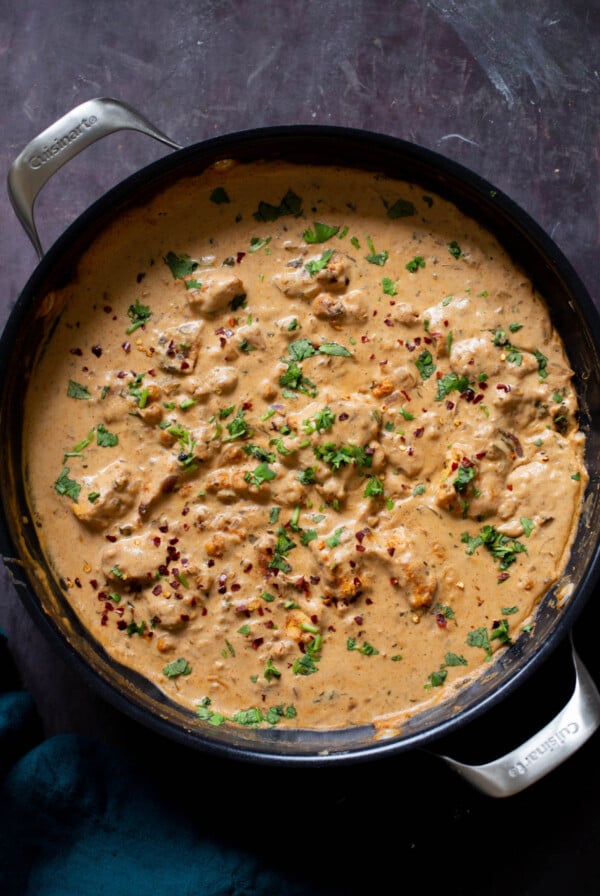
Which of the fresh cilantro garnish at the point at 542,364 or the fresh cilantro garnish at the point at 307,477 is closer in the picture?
the fresh cilantro garnish at the point at 307,477

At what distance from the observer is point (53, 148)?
3145 mm

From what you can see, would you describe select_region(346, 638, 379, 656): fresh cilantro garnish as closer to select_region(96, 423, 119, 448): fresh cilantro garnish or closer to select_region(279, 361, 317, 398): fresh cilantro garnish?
select_region(279, 361, 317, 398): fresh cilantro garnish

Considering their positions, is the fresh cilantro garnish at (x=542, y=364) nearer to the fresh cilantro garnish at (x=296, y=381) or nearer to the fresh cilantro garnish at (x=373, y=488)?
the fresh cilantro garnish at (x=373, y=488)

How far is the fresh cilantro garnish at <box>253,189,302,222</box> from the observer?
3.47 m

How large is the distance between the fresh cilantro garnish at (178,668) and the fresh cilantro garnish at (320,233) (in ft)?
5.37

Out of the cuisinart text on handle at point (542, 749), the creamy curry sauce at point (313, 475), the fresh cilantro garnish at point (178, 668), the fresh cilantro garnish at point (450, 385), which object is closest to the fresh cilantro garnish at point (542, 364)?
the creamy curry sauce at point (313, 475)

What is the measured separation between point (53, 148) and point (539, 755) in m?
2.65

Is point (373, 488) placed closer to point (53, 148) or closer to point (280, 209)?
point (280, 209)

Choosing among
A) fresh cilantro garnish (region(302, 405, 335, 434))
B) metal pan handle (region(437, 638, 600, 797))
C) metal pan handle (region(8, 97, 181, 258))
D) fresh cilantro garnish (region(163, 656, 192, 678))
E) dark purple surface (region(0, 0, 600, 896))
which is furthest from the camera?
dark purple surface (region(0, 0, 600, 896))

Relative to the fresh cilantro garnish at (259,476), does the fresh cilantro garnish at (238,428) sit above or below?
above

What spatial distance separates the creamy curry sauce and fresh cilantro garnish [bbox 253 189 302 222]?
0.33ft

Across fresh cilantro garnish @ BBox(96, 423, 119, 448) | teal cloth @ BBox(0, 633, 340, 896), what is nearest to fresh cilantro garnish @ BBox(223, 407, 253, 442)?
fresh cilantro garnish @ BBox(96, 423, 119, 448)

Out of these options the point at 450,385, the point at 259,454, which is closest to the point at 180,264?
the point at 259,454

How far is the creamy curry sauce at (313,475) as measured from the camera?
3.28 metres
